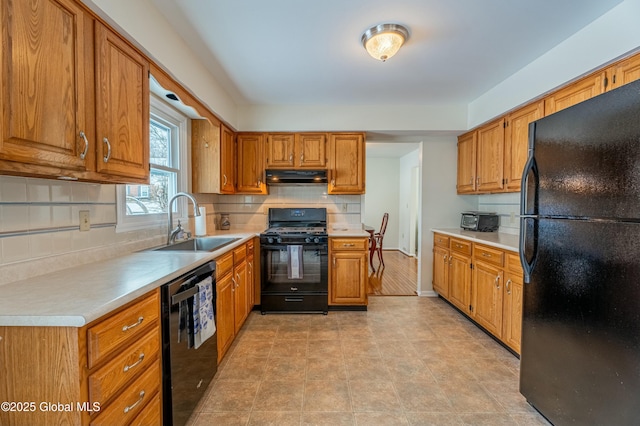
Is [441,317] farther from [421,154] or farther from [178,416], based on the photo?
[178,416]

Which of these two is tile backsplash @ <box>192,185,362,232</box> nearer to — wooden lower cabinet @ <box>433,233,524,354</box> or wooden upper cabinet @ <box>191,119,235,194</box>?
wooden upper cabinet @ <box>191,119,235,194</box>

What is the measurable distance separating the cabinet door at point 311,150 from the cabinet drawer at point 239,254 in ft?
4.19

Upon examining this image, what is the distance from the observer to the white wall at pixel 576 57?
1714 millimetres

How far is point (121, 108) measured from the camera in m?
1.53

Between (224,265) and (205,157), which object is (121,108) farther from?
(205,157)

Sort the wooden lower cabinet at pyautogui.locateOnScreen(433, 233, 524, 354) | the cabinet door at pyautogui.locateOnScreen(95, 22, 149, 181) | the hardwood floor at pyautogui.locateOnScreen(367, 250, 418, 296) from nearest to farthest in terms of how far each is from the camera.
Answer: the cabinet door at pyautogui.locateOnScreen(95, 22, 149, 181), the wooden lower cabinet at pyautogui.locateOnScreen(433, 233, 524, 354), the hardwood floor at pyautogui.locateOnScreen(367, 250, 418, 296)

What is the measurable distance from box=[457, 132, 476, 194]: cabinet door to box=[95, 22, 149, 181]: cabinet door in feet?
11.0

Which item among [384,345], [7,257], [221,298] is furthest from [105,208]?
[384,345]

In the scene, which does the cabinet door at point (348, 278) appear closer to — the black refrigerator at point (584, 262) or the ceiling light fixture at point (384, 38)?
the black refrigerator at point (584, 262)

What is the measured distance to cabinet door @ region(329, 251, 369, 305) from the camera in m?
3.29

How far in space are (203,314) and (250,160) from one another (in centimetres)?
222

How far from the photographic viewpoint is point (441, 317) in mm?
3184

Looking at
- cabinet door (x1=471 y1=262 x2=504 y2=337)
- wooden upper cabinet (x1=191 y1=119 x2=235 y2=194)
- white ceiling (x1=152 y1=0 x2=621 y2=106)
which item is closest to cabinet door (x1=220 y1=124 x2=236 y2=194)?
wooden upper cabinet (x1=191 y1=119 x2=235 y2=194)

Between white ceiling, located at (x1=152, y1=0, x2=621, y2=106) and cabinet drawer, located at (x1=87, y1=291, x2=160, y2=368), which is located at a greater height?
white ceiling, located at (x1=152, y1=0, x2=621, y2=106)
